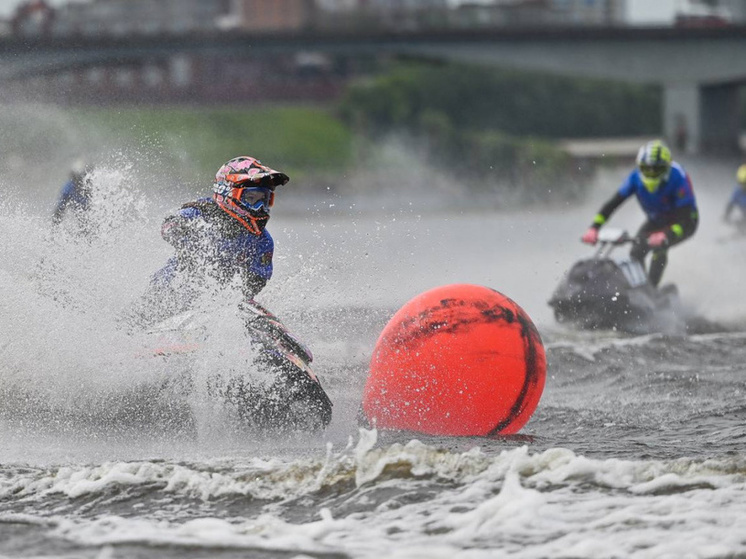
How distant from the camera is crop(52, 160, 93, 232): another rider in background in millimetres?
9070

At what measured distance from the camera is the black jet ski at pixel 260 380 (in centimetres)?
786

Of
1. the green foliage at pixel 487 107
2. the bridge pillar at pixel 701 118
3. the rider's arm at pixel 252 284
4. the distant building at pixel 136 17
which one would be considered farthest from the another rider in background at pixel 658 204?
the green foliage at pixel 487 107

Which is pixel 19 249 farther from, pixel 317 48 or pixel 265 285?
pixel 317 48

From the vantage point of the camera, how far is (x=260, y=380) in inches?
310

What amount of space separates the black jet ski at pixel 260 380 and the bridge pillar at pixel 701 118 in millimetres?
43118

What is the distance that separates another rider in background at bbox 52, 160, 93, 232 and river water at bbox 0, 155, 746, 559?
196 mm

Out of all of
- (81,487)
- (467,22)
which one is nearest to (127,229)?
(81,487)

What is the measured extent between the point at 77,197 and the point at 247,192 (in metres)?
5.40

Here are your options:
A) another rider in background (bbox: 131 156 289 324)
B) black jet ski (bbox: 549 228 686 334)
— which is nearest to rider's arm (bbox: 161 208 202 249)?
another rider in background (bbox: 131 156 289 324)

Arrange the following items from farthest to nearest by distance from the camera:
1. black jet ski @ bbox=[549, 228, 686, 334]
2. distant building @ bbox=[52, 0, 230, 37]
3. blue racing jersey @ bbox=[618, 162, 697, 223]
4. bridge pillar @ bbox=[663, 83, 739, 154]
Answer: distant building @ bbox=[52, 0, 230, 37]
bridge pillar @ bbox=[663, 83, 739, 154]
blue racing jersey @ bbox=[618, 162, 697, 223]
black jet ski @ bbox=[549, 228, 686, 334]

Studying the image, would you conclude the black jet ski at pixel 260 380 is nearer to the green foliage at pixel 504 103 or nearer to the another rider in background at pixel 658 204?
the another rider in background at pixel 658 204

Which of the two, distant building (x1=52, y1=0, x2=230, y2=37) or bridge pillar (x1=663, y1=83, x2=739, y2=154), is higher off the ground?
distant building (x1=52, y1=0, x2=230, y2=37)

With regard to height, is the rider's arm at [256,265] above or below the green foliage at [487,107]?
below

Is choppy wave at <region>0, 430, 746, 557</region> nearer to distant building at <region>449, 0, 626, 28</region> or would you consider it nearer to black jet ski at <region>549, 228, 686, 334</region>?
black jet ski at <region>549, 228, 686, 334</region>
